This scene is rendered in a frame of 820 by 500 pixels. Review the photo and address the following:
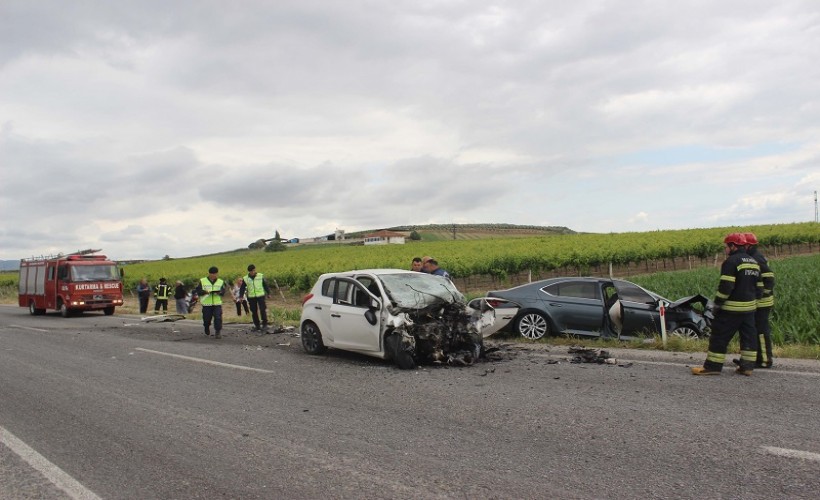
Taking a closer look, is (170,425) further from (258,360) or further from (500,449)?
(258,360)

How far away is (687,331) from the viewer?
12.0 metres

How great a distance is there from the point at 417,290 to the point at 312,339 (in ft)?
8.00

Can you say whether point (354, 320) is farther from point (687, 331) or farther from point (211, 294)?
point (687, 331)

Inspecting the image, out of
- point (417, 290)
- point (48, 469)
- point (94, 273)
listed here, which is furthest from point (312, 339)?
point (94, 273)

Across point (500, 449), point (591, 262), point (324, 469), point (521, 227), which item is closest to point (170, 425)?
point (324, 469)

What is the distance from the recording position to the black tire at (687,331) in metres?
11.9

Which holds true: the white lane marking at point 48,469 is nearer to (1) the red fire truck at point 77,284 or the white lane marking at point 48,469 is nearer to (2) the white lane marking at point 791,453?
(2) the white lane marking at point 791,453

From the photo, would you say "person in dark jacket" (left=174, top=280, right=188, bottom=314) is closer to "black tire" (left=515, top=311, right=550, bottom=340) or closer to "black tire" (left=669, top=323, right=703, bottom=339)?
"black tire" (left=515, top=311, right=550, bottom=340)

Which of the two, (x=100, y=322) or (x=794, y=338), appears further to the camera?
(x=100, y=322)

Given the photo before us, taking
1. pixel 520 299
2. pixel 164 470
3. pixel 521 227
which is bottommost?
pixel 164 470

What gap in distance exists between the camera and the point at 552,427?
581 cm

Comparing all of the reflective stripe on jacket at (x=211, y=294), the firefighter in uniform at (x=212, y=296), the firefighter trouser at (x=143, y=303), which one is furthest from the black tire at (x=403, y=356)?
the firefighter trouser at (x=143, y=303)

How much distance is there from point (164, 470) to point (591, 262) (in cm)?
3652

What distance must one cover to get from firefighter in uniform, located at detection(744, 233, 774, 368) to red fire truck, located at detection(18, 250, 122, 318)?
931 inches
